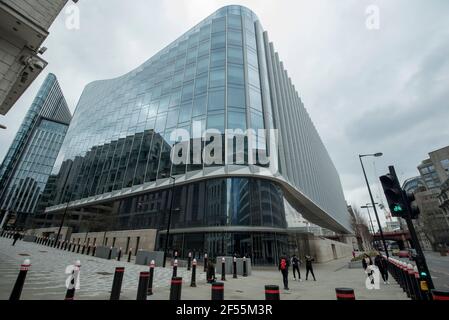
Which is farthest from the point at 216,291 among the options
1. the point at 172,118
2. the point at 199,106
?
the point at 172,118

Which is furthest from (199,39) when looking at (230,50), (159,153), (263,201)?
(263,201)

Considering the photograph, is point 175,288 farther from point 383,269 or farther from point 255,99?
point 255,99

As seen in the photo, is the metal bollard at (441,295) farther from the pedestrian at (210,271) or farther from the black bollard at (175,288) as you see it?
the pedestrian at (210,271)

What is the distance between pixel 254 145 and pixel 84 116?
194ft

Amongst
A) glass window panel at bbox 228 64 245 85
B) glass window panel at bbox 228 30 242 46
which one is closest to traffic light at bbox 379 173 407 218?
glass window panel at bbox 228 64 245 85

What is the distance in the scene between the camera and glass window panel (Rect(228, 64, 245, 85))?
1145 inches

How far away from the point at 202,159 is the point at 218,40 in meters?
20.9

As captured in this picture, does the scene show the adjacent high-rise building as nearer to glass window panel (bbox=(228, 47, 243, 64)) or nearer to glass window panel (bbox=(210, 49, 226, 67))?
glass window panel (bbox=(210, 49, 226, 67))

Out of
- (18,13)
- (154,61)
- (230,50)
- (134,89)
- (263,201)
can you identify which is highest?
(154,61)

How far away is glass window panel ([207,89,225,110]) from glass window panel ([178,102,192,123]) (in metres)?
3.38

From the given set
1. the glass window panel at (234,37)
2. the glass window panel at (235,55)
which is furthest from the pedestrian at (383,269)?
the glass window panel at (234,37)

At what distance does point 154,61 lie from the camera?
45.7 metres

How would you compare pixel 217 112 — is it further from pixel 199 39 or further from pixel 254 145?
pixel 199 39

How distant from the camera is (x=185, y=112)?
30.2 meters
